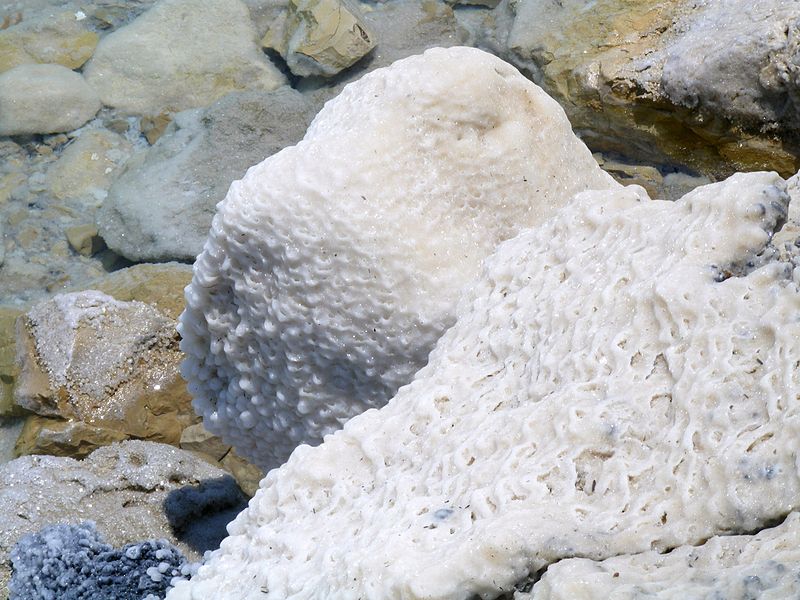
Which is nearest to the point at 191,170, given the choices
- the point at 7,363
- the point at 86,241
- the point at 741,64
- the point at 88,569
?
the point at 86,241

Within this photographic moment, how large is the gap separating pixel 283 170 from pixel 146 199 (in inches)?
143

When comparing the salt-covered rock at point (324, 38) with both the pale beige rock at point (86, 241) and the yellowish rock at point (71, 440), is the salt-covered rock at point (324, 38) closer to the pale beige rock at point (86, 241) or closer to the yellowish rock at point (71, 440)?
the pale beige rock at point (86, 241)

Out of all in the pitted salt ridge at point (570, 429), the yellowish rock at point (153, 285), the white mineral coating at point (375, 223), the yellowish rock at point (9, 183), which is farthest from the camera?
the yellowish rock at point (9, 183)

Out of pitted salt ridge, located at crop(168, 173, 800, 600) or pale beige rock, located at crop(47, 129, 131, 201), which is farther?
pale beige rock, located at crop(47, 129, 131, 201)

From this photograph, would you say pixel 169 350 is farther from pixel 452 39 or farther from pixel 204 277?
pixel 452 39

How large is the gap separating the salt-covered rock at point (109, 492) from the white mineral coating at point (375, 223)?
99cm

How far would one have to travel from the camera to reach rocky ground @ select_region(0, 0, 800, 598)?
435 centimetres

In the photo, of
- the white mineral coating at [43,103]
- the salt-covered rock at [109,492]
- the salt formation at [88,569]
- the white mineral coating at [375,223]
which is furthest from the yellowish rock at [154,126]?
the salt formation at [88,569]

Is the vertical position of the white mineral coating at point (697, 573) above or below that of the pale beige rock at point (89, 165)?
above

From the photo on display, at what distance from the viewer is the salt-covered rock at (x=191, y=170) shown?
18.9 feet

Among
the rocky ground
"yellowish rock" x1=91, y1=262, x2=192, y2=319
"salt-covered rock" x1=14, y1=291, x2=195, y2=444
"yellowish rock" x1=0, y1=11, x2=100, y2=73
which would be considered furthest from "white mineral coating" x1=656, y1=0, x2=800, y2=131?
"yellowish rock" x1=0, y1=11, x2=100, y2=73

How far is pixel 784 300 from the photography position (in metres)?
1.66

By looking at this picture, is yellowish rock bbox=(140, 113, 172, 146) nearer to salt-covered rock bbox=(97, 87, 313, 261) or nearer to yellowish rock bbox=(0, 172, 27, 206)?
salt-covered rock bbox=(97, 87, 313, 261)

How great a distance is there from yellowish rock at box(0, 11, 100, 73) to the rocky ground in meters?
0.02
